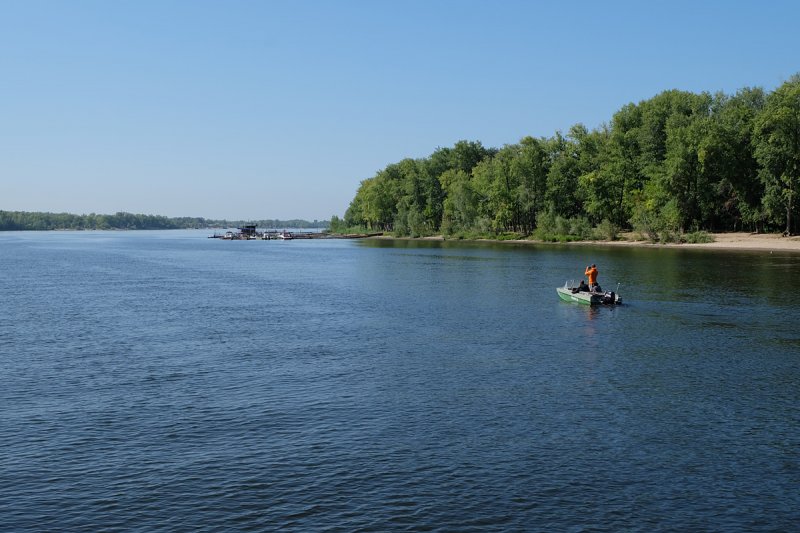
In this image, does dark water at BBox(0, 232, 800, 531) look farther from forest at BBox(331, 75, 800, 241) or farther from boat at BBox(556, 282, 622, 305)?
forest at BBox(331, 75, 800, 241)

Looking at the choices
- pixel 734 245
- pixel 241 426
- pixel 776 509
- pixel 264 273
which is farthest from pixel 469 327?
pixel 734 245

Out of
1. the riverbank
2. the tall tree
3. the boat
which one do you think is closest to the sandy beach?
the riverbank

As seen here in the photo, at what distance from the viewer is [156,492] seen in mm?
19109

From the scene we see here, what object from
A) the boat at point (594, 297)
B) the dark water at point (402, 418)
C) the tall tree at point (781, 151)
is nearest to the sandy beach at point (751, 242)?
the tall tree at point (781, 151)

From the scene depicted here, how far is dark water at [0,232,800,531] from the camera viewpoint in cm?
1819

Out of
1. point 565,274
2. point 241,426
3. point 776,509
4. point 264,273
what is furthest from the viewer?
point 264,273

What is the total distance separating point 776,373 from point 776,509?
1623 cm

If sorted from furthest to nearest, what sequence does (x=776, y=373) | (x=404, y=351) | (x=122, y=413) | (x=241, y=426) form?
(x=404, y=351)
(x=776, y=373)
(x=122, y=413)
(x=241, y=426)

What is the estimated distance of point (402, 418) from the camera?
2566 centimetres

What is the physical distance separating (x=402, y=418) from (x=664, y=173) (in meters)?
126

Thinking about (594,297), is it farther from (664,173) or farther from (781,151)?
(664,173)

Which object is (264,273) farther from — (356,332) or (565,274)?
(356,332)

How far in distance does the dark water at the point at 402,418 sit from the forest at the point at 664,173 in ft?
263

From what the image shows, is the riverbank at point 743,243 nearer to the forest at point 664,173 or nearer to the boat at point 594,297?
the forest at point 664,173
